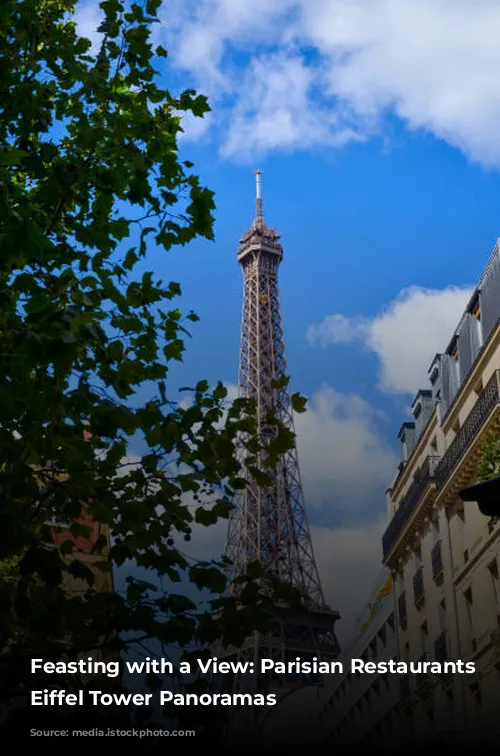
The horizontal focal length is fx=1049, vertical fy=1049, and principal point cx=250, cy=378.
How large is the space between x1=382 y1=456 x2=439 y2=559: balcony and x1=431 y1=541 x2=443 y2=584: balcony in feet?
7.10

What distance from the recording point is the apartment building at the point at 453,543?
97.0 feet

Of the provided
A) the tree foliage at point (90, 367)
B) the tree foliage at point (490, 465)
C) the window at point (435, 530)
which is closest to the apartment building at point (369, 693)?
the window at point (435, 530)

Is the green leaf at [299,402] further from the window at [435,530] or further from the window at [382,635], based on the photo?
the window at [382,635]

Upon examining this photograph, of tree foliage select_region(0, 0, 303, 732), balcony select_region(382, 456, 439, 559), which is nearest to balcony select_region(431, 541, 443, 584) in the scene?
balcony select_region(382, 456, 439, 559)

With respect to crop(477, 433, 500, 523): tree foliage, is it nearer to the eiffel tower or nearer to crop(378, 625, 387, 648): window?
crop(378, 625, 387, 648): window

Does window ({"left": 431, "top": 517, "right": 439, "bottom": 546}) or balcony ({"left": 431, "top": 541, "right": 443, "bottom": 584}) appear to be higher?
window ({"left": 431, "top": 517, "right": 439, "bottom": 546})

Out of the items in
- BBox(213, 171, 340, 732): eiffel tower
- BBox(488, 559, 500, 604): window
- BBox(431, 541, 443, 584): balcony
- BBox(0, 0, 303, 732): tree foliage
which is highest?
BBox(213, 171, 340, 732): eiffel tower

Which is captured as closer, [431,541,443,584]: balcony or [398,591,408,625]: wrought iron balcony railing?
[431,541,443,584]: balcony

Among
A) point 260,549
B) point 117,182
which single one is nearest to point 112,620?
point 117,182

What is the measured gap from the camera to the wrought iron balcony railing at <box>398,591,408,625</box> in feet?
134

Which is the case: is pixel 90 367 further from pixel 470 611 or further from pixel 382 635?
Result: pixel 382 635

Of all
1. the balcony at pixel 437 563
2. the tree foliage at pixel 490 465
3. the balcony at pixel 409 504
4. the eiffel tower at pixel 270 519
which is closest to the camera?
the tree foliage at pixel 490 465

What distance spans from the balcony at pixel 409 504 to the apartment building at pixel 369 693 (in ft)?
11.5

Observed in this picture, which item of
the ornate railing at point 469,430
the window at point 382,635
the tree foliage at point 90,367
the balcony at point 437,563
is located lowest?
the tree foliage at point 90,367
